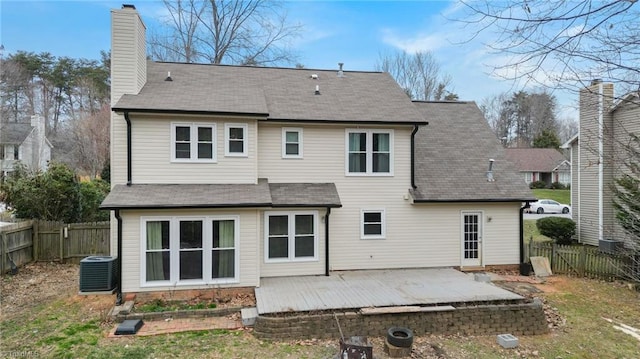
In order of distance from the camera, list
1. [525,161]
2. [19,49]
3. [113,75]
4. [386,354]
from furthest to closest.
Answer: [525,161] → [19,49] → [113,75] → [386,354]

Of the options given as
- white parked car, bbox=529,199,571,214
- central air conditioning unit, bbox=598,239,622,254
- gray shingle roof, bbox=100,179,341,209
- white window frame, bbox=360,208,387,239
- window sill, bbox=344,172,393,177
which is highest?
window sill, bbox=344,172,393,177

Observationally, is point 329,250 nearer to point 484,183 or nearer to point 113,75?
point 484,183

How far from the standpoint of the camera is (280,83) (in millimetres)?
13672

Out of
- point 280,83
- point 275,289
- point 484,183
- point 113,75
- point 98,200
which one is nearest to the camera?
point 275,289

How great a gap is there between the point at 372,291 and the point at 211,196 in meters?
4.87

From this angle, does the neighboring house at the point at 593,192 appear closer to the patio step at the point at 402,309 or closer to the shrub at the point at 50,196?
the patio step at the point at 402,309

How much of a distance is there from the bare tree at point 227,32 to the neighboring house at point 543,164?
104 feet

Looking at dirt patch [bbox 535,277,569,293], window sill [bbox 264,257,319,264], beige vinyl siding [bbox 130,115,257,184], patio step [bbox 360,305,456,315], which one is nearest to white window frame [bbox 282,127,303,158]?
beige vinyl siding [bbox 130,115,257,184]

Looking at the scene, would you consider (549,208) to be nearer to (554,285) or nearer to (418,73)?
(418,73)

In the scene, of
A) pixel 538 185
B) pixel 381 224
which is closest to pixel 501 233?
pixel 381 224

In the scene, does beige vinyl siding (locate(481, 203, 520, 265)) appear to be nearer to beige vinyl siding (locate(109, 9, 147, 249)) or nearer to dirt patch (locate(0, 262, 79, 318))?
beige vinyl siding (locate(109, 9, 147, 249))

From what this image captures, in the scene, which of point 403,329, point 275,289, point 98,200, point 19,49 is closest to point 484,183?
point 403,329

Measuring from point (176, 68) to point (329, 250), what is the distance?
8626 millimetres

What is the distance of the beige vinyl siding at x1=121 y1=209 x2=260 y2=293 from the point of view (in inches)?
359
